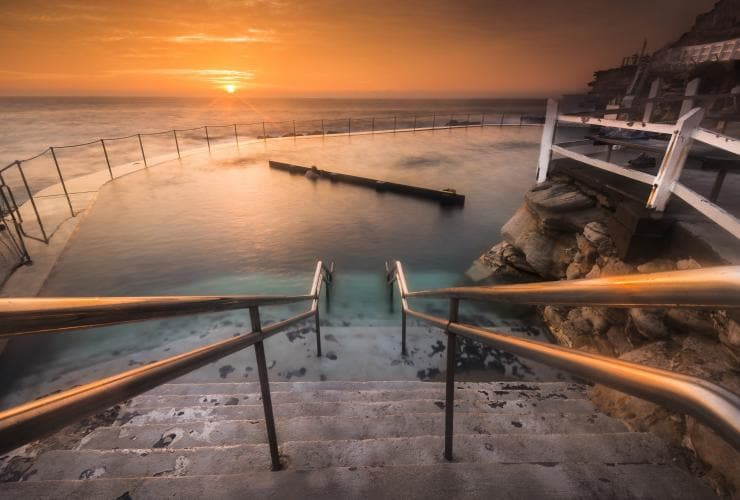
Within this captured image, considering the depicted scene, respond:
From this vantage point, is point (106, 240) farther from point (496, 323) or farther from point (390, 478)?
point (390, 478)

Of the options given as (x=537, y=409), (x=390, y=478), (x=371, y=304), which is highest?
(x=390, y=478)

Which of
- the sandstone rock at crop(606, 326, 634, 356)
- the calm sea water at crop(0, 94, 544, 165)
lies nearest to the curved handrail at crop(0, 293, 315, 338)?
the sandstone rock at crop(606, 326, 634, 356)

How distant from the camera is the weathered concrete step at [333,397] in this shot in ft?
10.5

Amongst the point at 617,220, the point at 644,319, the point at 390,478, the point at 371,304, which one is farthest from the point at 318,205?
the point at 390,478

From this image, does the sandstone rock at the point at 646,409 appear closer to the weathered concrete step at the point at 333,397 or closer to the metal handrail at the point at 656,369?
the weathered concrete step at the point at 333,397

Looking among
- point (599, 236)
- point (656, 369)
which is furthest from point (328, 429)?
point (599, 236)

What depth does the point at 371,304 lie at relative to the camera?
745cm

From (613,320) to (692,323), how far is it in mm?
1354

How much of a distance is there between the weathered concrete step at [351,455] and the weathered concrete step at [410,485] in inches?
9.9

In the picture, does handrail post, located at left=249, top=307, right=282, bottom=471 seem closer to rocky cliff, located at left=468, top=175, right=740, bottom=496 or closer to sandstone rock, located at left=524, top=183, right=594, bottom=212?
rocky cliff, located at left=468, top=175, right=740, bottom=496

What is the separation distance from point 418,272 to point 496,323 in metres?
2.69

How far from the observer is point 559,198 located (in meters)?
6.86

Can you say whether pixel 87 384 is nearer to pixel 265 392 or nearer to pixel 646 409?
pixel 265 392

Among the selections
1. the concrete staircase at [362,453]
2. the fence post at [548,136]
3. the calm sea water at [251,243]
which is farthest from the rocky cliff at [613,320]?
the calm sea water at [251,243]
